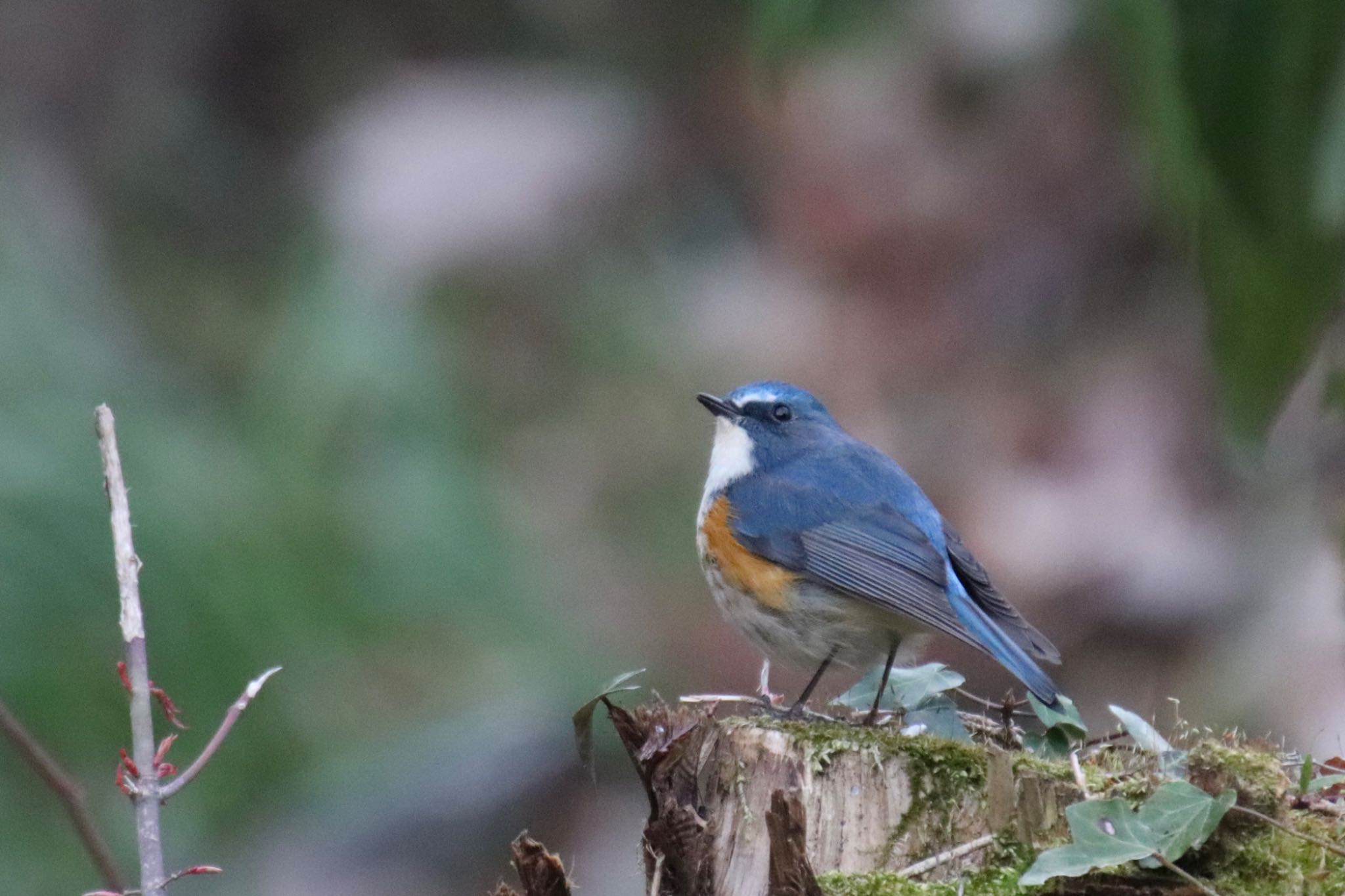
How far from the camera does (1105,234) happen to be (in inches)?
371

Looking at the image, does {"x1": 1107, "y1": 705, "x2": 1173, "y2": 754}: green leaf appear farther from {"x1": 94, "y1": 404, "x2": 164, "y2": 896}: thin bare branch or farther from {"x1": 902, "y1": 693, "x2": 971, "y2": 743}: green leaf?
{"x1": 94, "y1": 404, "x2": 164, "y2": 896}: thin bare branch

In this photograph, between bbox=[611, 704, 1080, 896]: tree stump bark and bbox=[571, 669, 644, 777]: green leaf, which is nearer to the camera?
bbox=[611, 704, 1080, 896]: tree stump bark

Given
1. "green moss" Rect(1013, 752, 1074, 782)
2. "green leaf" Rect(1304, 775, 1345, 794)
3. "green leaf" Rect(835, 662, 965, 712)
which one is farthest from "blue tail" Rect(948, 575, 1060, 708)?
"green leaf" Rect(1304, 775, 1345, 794)

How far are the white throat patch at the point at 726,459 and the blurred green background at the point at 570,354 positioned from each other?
3.33ft

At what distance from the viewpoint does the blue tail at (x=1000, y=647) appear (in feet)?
11.6

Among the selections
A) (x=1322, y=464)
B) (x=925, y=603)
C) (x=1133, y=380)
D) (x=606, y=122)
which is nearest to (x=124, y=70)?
(x=606, y=122)

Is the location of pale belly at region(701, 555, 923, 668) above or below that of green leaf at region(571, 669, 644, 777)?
above

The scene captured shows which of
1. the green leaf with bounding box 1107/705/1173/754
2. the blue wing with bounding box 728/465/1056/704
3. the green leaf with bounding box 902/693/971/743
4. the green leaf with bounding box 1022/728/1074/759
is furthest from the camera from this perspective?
the blue wing with bounding box 728/465/1056/704

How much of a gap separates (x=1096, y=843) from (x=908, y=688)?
44.2 inches

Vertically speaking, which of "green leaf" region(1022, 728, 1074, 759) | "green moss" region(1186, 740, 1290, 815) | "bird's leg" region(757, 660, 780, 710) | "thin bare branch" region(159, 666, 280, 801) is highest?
"bird's leg" region(757, 660, 780, 710)

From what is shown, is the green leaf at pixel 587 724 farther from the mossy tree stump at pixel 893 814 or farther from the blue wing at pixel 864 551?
the blue wing at pixel 864 551

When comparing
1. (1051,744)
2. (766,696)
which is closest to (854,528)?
(766,696)

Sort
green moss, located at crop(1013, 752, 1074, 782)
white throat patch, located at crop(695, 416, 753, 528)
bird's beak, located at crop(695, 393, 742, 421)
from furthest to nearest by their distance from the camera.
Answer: bird's beak, located at crop(695, 393, 742, 421)
white throat patch, located at crop(695, 416, 753, 528)
green moss, located at crop(1013, 752, 1074, 782)

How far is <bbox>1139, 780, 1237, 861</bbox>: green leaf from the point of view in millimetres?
2700
